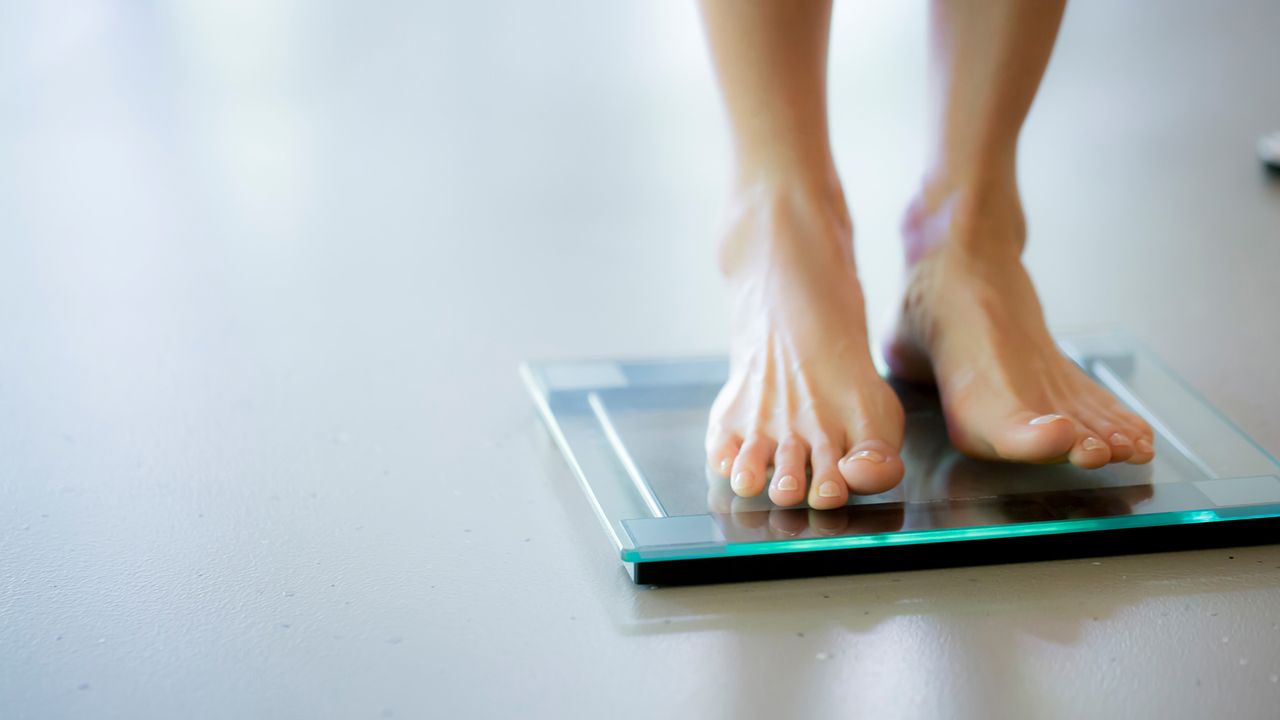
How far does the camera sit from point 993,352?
42.1 inches

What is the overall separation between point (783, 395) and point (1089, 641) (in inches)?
11.4

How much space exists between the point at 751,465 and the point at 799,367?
103 mm

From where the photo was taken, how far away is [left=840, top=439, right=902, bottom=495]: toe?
0.97m

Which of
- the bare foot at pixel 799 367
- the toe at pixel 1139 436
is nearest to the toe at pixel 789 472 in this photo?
the bare foot at pixel 799 367

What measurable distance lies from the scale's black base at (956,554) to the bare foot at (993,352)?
0.20 feet

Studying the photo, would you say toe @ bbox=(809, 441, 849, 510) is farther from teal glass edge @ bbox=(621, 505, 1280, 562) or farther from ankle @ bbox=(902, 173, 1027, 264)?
ankle @ bbox=(902, 173, 1027, 264)

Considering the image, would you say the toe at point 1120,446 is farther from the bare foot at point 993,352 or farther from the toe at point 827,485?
the toe at point 827,485

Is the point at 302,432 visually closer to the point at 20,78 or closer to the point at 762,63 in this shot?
the point at 762,63

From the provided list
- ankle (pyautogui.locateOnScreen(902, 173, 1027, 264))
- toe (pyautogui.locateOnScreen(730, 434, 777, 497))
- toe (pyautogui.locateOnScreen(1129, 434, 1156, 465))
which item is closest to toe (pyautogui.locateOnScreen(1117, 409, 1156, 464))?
toe (pyautogui.locateOnScreen(1129, 434, 1156, 465))

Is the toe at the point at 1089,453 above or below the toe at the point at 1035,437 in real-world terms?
below

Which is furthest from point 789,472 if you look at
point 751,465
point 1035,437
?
point 1035,437

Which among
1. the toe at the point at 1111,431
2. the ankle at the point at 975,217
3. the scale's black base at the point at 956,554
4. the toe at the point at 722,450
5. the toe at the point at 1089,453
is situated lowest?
the scale's black base at the point at 956,554

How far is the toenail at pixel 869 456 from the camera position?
98cm

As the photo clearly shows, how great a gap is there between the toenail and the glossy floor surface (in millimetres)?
85
